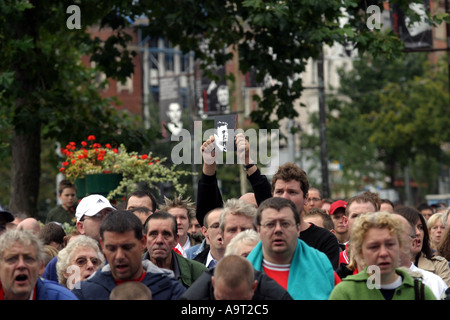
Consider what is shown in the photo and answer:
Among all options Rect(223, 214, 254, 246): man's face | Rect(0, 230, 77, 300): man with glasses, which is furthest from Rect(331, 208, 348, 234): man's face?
Rect(0, 230, 77, 300): man with glasses

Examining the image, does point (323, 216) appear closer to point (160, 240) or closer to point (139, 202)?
point (139, 202)

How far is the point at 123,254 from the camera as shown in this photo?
18.9 ft

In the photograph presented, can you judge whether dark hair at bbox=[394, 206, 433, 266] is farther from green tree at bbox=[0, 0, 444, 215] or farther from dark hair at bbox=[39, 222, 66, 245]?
green tree at bbox=[0, 0, 444, 215]

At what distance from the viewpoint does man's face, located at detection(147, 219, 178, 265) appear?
264 inches

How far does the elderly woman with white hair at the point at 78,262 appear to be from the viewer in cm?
690

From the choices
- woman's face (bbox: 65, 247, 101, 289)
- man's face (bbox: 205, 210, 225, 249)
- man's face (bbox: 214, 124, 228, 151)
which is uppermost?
man's face (bbox: 214, 124, 228, 151)

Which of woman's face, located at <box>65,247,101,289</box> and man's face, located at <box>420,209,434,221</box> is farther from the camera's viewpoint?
man's face, located at <box>420,209,434,221</box>

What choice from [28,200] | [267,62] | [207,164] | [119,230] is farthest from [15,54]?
[119,230]

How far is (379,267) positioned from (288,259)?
66cm

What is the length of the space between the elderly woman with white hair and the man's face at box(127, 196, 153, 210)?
1.87 metres

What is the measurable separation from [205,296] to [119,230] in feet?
2.71

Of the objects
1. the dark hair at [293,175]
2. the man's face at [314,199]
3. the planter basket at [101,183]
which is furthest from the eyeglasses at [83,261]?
the man's face at [314,199]

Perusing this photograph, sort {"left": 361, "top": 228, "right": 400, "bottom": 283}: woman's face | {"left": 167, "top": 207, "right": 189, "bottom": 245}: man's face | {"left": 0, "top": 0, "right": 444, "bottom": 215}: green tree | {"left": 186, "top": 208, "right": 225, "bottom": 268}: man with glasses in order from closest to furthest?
{"left": 361, "top": 228, "right": 400, "bottom": 283}: woman's face
{"left": 186, "top": 208, "right": 225, "bottom": 268}: man with glasses
{"left": 167, "top": 207, "right": 189, "bottom": 245}: man's face
{"left": 0, "top": 0, "right": 444, "bottom": 215}: green tree

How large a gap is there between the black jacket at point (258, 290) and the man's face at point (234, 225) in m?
1.29
